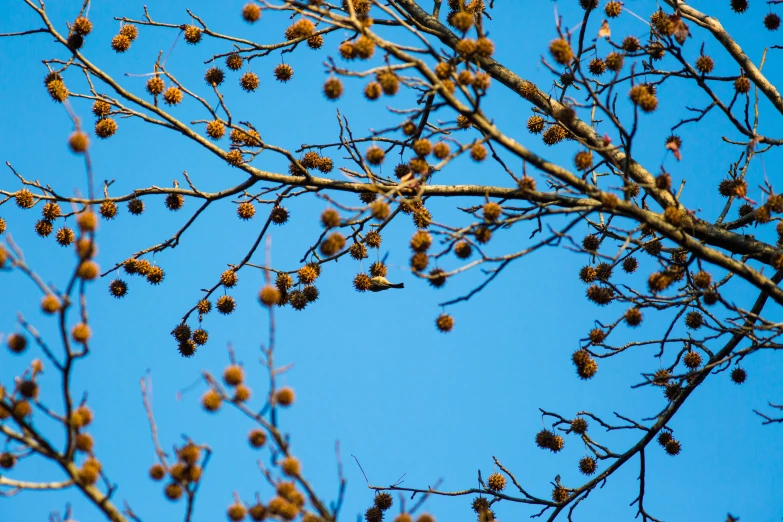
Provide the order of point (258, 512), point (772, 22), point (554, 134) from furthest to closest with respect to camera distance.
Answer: point (772, 22)
point (554, 134)
point (258, 512)

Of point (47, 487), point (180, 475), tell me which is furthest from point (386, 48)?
point (47, 487)

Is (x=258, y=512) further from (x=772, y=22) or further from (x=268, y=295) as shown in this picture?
(x=772, y=22)

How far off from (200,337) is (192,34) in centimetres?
276

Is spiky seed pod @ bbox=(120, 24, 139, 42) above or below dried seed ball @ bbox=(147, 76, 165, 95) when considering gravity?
above

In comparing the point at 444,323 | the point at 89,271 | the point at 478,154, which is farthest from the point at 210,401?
the point at 478,154

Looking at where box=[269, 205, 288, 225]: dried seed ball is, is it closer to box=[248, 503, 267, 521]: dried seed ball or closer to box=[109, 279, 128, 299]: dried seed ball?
box=[109, 279, 128, 299]: dried seed ball

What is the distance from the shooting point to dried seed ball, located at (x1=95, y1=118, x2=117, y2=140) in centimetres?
757

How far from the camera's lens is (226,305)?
315 inches

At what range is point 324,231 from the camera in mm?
6516

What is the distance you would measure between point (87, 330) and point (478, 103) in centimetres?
274

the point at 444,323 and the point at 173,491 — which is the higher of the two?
the point at 444,323

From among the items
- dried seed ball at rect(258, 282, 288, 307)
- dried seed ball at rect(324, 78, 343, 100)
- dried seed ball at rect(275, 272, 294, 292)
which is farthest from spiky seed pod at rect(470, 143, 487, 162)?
dried seed ball at rect(258, 282, 288, 307)

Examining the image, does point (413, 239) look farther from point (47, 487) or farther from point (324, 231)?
point (47, 487)

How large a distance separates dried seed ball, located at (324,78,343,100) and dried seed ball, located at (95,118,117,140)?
2139 millimetres
